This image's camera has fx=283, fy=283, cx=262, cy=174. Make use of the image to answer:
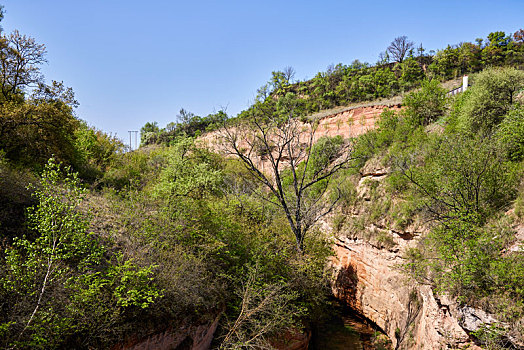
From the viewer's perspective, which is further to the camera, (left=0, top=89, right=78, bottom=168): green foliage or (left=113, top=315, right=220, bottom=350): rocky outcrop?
(left=0, top=89, right=78, bottom=168): green foliage

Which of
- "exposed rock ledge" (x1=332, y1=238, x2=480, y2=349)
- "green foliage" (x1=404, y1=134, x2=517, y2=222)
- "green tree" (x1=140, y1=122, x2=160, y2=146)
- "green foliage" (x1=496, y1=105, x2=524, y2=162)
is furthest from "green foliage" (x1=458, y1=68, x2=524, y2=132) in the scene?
"green tree" (x1=140, y1=122, x2=160, y2=146)

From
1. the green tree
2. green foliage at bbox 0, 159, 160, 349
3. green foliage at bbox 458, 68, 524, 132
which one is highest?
the green tree

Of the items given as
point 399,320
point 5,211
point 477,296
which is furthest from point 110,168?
point 477,296

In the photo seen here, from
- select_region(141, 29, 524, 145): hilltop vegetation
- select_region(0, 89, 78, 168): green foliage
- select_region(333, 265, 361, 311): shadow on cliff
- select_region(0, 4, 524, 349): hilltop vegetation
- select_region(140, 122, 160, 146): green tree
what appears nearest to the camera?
select_region(0, 4, 524, 349): hilltop vegetation

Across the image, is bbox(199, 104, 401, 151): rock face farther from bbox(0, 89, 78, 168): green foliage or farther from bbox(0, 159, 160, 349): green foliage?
bbox(0, 159, 160, 349): green foliage

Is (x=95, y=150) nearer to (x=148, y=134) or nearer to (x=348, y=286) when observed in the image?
(x=348, y=286)

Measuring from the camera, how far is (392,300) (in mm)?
12062

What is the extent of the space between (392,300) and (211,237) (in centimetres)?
820

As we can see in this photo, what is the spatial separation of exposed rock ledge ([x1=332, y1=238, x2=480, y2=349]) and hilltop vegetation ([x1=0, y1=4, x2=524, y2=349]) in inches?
35.1

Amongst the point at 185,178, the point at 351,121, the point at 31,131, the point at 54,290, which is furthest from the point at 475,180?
the point at 351,121

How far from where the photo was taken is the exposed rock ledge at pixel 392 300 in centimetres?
803

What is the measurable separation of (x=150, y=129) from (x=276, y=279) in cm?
7420

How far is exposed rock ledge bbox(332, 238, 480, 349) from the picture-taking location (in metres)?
8.03

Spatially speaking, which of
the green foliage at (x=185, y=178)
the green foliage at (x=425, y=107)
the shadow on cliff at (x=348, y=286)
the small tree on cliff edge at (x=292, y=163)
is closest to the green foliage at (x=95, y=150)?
the green foliage at (x=185, y=178)
